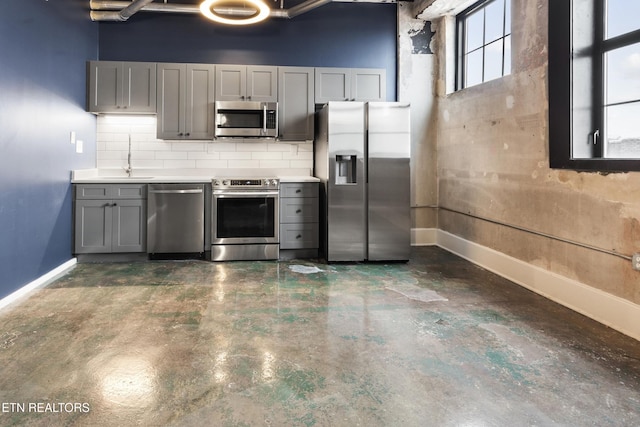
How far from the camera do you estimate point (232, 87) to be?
16.3 feet

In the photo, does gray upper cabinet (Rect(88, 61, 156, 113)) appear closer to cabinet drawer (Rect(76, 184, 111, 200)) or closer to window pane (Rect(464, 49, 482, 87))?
cabinet drawer (Rect(76, 184, 111, 200))

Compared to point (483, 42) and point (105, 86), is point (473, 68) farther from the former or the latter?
point (105, 86)

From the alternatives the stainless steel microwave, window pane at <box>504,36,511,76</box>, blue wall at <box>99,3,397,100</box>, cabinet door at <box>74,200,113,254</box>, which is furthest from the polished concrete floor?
blue wall at <box>99,3,397,100</box>

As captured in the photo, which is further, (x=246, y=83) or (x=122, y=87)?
(x=246, y=83)

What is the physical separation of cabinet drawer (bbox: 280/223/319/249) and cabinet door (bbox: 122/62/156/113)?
2098mm

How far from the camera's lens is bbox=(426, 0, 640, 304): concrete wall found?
9.11 feet

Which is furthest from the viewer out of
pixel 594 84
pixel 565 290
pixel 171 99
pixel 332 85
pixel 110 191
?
pixel 332 85

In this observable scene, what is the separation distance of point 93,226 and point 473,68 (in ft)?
15.4

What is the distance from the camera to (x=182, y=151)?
5227 mm

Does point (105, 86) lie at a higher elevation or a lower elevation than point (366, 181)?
higher

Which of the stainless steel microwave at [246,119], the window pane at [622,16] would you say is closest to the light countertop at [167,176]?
the stainless steel microwave at [246,119]

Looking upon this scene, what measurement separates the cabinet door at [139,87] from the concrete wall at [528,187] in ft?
11.8

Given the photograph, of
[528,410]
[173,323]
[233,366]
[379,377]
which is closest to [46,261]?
[173,323]

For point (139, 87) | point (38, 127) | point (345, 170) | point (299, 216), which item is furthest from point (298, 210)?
point (38, 127)
